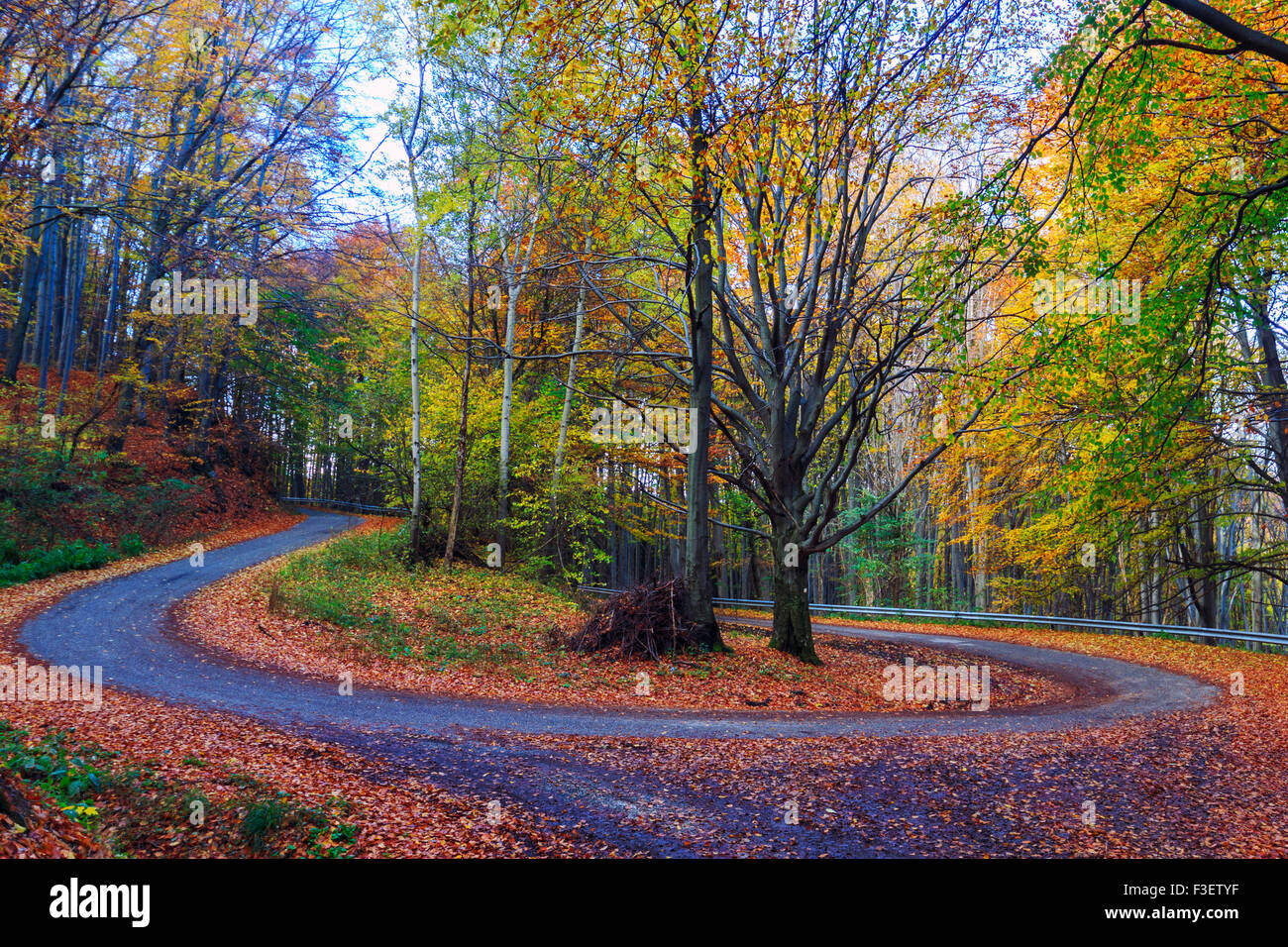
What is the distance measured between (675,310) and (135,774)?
31.7ft

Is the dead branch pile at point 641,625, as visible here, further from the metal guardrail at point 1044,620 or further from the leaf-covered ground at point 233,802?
the metal guardrail at point 1044,620

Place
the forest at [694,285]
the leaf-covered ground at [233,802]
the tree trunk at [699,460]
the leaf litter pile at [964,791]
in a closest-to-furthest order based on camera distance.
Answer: the leaf-covered ground at [233,802]
the leaf litter pile at [964,791]
the forest at [694,285]
the tree trunk at [699,460]

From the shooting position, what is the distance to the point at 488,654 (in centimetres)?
1172

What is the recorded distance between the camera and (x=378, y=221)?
18.8m

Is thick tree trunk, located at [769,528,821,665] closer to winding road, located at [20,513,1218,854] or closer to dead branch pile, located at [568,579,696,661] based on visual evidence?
dead branch pile, located at [568,579,696,661]

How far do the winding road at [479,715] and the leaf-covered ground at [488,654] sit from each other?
0.72 m

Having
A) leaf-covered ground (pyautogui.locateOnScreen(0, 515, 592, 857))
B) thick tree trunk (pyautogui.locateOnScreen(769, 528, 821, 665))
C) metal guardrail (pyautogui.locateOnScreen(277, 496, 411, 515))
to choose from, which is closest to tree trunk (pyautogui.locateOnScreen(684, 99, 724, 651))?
thick tree trunk (pyautogui.locateOnScreen(769, 528, 821, 665))

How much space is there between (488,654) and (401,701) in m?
3.04

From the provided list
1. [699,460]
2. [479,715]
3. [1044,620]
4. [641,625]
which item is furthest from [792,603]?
[1044,620]

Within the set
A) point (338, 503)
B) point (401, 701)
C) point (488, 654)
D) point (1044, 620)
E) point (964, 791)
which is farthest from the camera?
point (338, 503)

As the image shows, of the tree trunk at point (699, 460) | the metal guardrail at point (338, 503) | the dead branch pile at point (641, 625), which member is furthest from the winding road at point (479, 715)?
the metal guardrail at point (338, 503)

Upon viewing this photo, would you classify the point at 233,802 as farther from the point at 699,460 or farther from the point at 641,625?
the point at 699,460

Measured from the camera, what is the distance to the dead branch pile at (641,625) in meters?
11.7

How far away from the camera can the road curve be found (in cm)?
768
